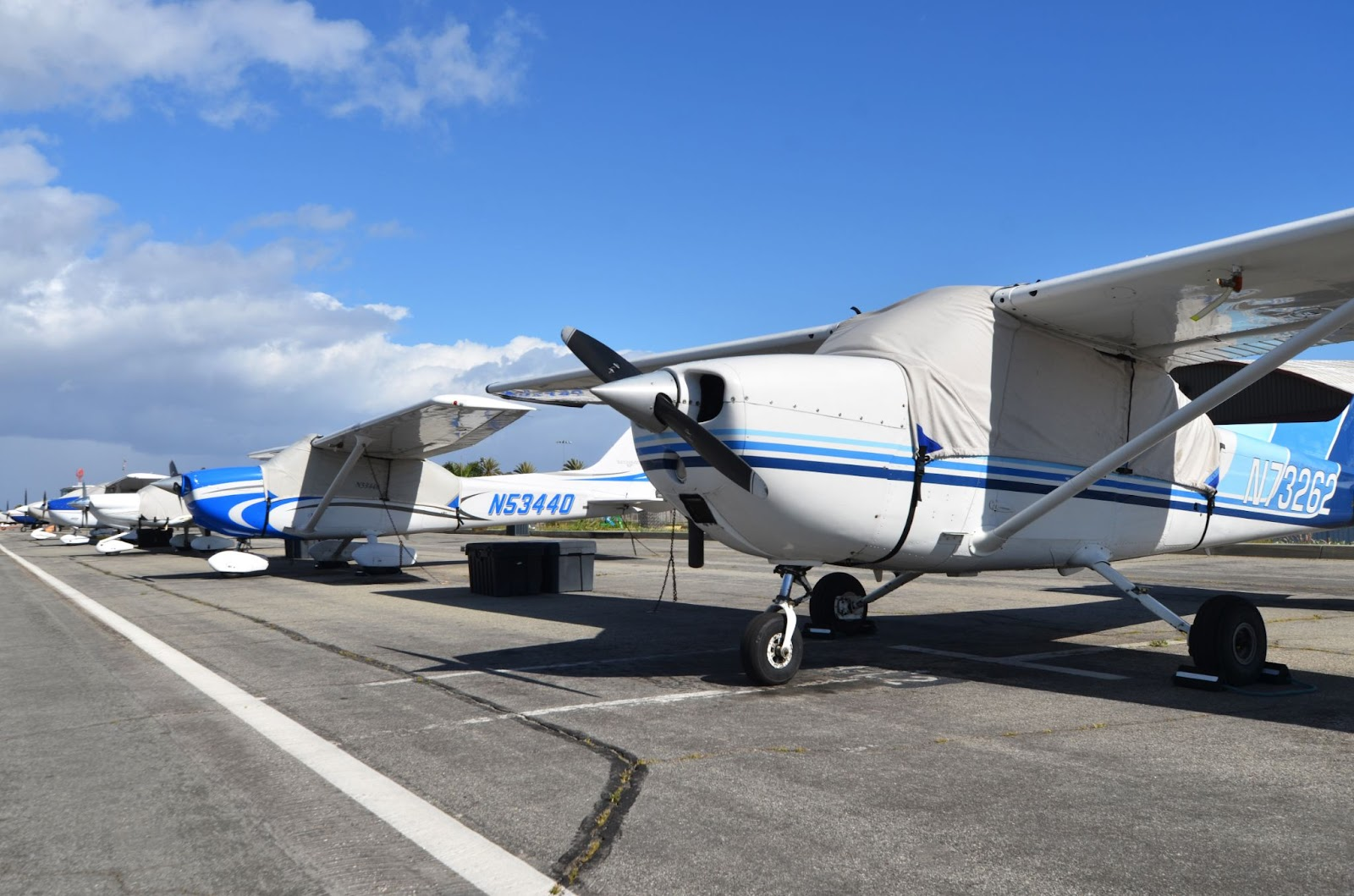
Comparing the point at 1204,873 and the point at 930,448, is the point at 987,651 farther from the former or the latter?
the point at 1204,873

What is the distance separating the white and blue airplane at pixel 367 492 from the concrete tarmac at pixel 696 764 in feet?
28.8

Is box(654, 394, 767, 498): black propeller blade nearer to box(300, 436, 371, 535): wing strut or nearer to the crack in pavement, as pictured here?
the crack in pavement

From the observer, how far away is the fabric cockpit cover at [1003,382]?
262 inches

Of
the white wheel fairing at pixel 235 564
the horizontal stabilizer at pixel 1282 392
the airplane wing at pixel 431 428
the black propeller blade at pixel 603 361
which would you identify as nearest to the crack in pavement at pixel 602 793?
the black propeller blade at pixel 603 361

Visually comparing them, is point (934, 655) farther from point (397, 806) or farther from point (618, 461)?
point (618, 461)

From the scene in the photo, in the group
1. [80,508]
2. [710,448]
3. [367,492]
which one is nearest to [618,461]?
[367,492]

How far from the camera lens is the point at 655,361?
A: 10.0 metres

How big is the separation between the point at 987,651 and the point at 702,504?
3449 millimetres

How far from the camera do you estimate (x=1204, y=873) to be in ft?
9.67

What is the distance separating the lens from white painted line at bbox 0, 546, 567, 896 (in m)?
2.96

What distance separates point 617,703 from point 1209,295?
475 centimetres

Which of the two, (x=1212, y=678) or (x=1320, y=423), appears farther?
(x=1320, y=423)

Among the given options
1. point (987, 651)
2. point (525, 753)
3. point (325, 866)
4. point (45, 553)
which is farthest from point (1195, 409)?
point (45, 553)

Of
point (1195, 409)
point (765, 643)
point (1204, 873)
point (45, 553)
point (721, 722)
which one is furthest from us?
point (45, 553)
